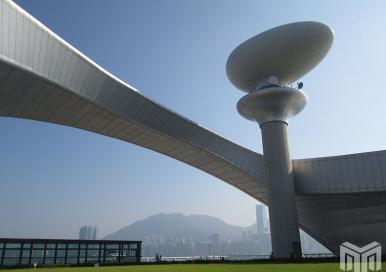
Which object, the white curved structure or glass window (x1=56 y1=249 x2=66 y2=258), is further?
glass window (x1=56 y1=249 x2=66 y2=258)

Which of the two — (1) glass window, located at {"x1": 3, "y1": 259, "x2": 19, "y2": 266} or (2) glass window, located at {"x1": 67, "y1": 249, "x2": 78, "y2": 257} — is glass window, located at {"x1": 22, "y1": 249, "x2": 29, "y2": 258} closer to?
(1) glass window, located at {"x1": 3, "y1": 259, "x2": 19, "y2": 266}

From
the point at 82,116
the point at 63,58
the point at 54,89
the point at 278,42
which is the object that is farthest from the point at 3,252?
the point at 278,42

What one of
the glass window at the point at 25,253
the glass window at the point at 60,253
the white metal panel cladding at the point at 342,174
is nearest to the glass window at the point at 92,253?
the glass window at the point at 60,253

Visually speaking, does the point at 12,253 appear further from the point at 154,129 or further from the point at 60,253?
the point at 154,129

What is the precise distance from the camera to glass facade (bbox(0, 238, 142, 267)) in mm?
30578

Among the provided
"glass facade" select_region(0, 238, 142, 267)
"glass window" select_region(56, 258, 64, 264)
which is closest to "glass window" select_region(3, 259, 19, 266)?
"glass facade" select_region(0, 238, 142, 267)

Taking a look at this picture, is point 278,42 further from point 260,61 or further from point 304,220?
point 304,220

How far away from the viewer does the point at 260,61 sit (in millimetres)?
29562

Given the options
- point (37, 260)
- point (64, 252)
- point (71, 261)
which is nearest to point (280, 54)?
point (64, 252)

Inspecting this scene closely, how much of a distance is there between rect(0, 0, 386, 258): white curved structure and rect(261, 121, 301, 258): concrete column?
2.80 m

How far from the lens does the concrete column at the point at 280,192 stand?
1111 inches

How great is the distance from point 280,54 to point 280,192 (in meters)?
10.8

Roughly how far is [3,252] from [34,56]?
58.4 ft

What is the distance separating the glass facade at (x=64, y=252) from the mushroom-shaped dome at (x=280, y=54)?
2015cm
